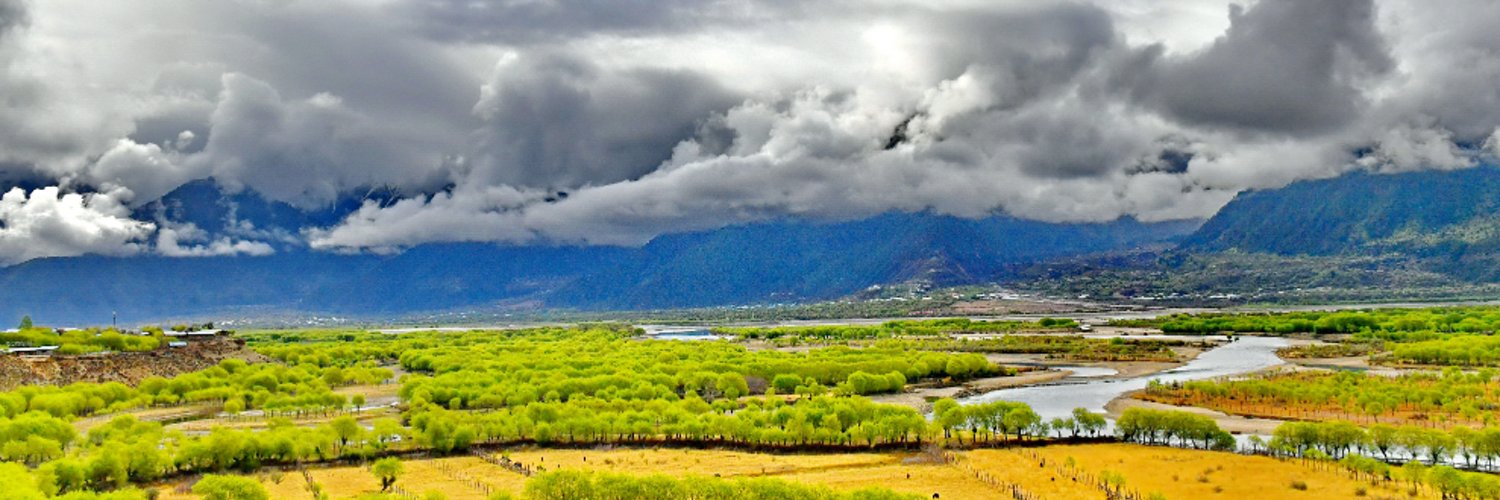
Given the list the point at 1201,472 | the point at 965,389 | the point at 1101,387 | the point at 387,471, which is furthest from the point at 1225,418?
the point at 387,471

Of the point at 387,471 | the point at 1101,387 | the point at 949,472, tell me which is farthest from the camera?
the point at 1101,387

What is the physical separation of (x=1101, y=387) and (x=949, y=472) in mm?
66994

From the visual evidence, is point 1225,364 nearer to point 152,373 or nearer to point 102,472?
point 102,472

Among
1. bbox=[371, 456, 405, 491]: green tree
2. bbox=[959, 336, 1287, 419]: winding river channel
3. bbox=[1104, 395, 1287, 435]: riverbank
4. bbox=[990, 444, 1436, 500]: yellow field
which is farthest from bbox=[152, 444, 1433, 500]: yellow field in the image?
bbox=[959, 336, 1287, 419]: winding river channel

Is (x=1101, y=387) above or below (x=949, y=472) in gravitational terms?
above

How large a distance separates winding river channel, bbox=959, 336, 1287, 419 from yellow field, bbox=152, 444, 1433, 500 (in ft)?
82.8

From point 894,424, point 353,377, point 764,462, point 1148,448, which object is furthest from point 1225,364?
point 353,377

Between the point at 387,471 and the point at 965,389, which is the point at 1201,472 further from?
the point at 387,471

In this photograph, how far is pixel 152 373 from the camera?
172625 mm

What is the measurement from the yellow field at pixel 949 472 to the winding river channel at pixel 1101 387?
25251 millimetres

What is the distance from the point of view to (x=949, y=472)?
84562mm

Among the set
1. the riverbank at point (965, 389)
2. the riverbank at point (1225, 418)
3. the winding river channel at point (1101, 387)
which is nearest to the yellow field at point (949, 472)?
the riverbank at point (1225, 418)

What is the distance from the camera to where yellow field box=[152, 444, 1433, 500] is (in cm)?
7688

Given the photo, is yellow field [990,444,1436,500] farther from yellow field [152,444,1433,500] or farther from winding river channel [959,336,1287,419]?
winding river channel [959,336,1287,419]
